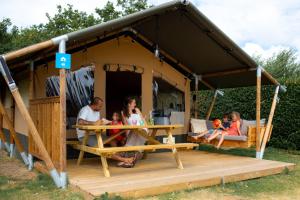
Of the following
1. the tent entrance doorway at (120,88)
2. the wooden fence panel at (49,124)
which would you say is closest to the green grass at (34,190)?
the wooden fence panel at (49,124)

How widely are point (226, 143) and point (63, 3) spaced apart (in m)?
22.6

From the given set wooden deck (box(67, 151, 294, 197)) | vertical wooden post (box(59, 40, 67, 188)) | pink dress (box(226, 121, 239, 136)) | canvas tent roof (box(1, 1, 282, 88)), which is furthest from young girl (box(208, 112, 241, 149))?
vertical wooden post (box(59, 40, 67, 188))

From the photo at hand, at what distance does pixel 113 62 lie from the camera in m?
7.70

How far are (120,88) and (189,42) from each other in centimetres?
319

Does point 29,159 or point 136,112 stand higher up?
point 136,112

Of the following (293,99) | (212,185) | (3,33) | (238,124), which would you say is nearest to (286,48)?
(293,99)

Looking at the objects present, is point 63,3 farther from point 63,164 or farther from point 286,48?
point 63,164

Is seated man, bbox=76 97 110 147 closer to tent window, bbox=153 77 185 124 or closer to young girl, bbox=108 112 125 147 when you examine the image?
young girl, bbox=108 112 125 147

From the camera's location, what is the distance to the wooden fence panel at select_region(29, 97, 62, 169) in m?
4.97

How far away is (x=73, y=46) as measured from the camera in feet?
23.6

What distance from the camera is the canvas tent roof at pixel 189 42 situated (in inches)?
247

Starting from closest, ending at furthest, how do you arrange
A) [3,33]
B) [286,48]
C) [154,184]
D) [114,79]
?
[154,184] → [114,79] → [3,33] → [286,48]

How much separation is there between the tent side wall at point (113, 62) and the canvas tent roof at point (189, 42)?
23 cm

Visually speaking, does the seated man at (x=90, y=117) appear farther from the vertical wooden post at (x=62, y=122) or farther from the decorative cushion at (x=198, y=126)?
the decorative cushion at (x=198, y=126)
